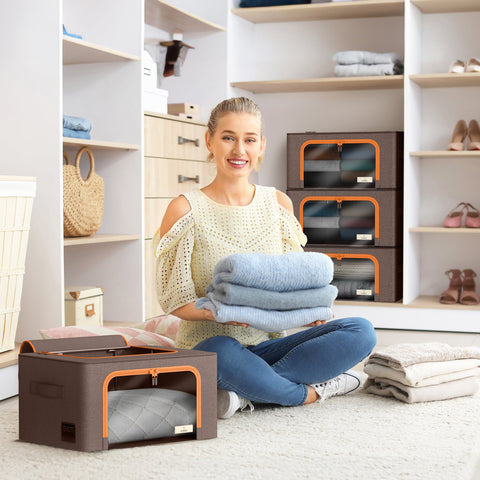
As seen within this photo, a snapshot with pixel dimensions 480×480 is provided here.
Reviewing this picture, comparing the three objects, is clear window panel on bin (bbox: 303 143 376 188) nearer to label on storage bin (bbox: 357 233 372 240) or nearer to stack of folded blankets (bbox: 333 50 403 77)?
label on storage bin (bbox: 357 233 372 240)

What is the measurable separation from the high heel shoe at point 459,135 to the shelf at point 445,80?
7.6 inches

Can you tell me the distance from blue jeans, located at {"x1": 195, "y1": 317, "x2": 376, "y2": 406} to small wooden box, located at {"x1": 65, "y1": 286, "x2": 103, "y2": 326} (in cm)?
96

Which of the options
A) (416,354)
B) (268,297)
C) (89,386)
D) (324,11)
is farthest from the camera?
(324,11)

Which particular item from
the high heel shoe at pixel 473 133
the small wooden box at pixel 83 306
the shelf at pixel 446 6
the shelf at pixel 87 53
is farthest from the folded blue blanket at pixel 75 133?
the high heel shoe at pixel 473 133

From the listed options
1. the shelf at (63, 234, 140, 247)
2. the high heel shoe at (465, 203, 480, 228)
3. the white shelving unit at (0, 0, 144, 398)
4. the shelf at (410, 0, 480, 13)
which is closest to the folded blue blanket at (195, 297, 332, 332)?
the white shelving unit at (0, 0, 144, 398)

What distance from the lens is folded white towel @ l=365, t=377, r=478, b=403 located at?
2361 mm

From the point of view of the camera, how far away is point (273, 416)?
7.30 feet

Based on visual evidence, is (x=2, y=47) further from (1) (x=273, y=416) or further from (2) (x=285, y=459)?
(2) (x=285, y=459)

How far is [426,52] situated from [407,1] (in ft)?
1.39

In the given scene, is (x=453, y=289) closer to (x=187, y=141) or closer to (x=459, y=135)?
(x=459, y=135)

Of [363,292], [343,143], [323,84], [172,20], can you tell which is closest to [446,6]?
[323,84]

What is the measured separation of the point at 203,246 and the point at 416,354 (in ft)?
2.27

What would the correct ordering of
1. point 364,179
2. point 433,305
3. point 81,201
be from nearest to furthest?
point 81,201 < point 433,305 < point 364,179

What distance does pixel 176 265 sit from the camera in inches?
89.3
